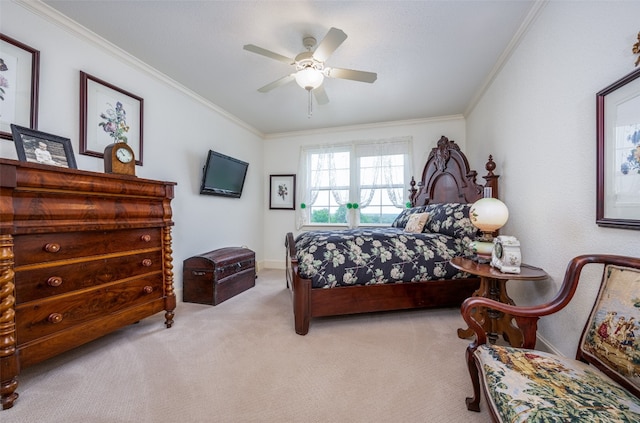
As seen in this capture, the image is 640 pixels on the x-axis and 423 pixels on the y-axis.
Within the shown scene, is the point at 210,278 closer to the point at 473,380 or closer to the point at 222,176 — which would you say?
the point at 222,176

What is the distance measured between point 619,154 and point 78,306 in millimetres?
3206

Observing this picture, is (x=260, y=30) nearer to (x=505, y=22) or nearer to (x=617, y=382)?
(x=505, y=22)

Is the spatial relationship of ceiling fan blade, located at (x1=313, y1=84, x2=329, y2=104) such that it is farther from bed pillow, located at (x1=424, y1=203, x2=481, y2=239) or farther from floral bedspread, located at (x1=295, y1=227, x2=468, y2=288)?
bed pillow, located at (x1=424, y1=203, x2=481, y2=239)

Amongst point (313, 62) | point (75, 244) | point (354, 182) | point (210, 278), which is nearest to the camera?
point (75, 244)

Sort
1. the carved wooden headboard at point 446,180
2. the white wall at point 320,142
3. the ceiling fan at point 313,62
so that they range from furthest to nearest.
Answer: the white wall at point 320,142 → the carved wooden headboard at point 446,180 → the ceiling fan at point 313,62

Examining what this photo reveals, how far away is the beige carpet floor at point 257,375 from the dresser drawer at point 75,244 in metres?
0.76

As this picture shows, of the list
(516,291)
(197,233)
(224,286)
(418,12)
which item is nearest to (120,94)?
(197,233)

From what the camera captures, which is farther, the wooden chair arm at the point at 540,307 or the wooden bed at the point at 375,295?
the wooden bed at the point at 375,295

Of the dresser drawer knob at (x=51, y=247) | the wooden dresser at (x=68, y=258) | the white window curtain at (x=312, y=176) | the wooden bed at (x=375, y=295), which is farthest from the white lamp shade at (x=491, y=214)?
the dresser drawer knob at (x=51, y=247)

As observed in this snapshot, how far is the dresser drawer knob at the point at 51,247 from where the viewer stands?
60.8 inches

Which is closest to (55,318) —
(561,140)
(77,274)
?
(77,274)

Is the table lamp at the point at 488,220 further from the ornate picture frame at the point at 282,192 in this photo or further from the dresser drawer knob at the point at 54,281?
the ornate picture frame at the point at 282,192

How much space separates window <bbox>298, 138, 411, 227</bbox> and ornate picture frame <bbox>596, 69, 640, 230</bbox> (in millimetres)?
2955

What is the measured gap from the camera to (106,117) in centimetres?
237
